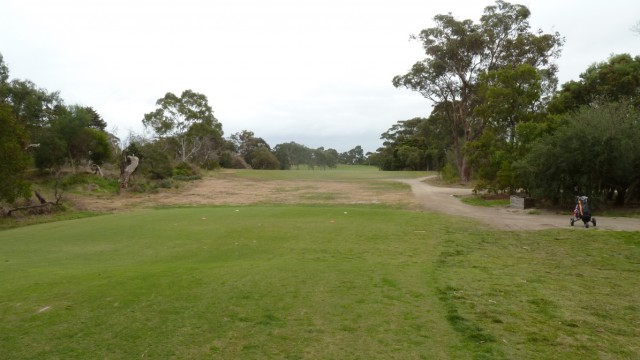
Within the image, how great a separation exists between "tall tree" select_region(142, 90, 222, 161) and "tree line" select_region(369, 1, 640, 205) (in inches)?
1381

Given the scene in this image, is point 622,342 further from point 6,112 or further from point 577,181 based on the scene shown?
point 6,112

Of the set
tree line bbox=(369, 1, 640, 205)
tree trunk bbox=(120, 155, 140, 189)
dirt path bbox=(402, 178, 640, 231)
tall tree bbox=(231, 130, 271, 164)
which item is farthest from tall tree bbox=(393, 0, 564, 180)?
tall tree bbox=(231, 130, 271, 164)

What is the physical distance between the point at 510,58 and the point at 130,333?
3996 cm

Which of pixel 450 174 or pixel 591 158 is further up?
pixel 591 158

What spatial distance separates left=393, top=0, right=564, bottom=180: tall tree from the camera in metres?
36.8

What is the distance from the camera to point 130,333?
14.8 feet

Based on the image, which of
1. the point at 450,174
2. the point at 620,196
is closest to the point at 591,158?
the point at 620,196

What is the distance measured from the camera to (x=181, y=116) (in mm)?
65000

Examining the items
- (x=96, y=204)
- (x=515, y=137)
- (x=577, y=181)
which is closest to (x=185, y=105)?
(x=96, y=204)

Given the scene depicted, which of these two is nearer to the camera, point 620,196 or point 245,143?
point 620,196

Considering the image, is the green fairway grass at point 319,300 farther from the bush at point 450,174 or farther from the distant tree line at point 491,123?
the bush at point 450,174

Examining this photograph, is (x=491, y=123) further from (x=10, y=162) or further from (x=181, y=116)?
(x=181, y=116)

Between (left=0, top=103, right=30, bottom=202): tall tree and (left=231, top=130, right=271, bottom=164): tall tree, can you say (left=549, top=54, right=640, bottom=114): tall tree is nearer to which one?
(left=0, top=103, right=30, bottom=202): tall tree

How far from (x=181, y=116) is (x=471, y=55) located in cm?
4392
